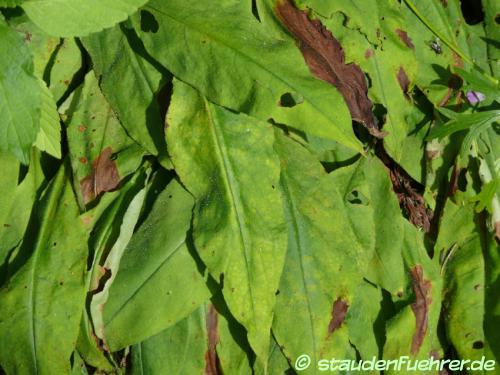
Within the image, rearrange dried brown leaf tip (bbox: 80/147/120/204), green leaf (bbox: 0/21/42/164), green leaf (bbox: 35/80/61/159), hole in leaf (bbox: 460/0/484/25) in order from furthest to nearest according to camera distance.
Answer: hole in leaf (bbox: 460/0/484/25), dried brown leaf tip (bbox: 80/147/120/204), green leaf (bbox: 35/80/61/159), green leaf (bbox: 0/21/42/164)

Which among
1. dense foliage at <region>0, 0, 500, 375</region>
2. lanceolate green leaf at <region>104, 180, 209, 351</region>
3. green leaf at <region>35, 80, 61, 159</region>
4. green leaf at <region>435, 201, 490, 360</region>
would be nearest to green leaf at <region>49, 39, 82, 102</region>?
dense foliage at <region>0, 0, 500, 375</region>

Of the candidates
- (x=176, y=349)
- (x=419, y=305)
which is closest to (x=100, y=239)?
(x=176, y=349)

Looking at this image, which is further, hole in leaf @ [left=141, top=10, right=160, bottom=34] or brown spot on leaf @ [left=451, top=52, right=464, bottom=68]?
brown spot on leaf @ [left=451, top=52, right=464, bottom=68]

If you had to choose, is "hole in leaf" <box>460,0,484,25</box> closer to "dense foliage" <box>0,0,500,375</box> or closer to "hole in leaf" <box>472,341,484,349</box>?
"dense foliage" <box>0,0,500,375</box>

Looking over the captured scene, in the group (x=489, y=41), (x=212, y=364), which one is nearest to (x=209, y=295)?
(x=212, y=364)

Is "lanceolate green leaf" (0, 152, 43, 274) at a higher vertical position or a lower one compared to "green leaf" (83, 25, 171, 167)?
lower

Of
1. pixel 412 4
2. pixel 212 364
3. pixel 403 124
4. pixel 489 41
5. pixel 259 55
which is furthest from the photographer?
pixel 489 41

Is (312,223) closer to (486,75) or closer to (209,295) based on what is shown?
(209,295)

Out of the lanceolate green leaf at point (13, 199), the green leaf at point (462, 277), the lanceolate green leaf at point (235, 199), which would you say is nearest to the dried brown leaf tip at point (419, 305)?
the green leaf at point (462, 277)
